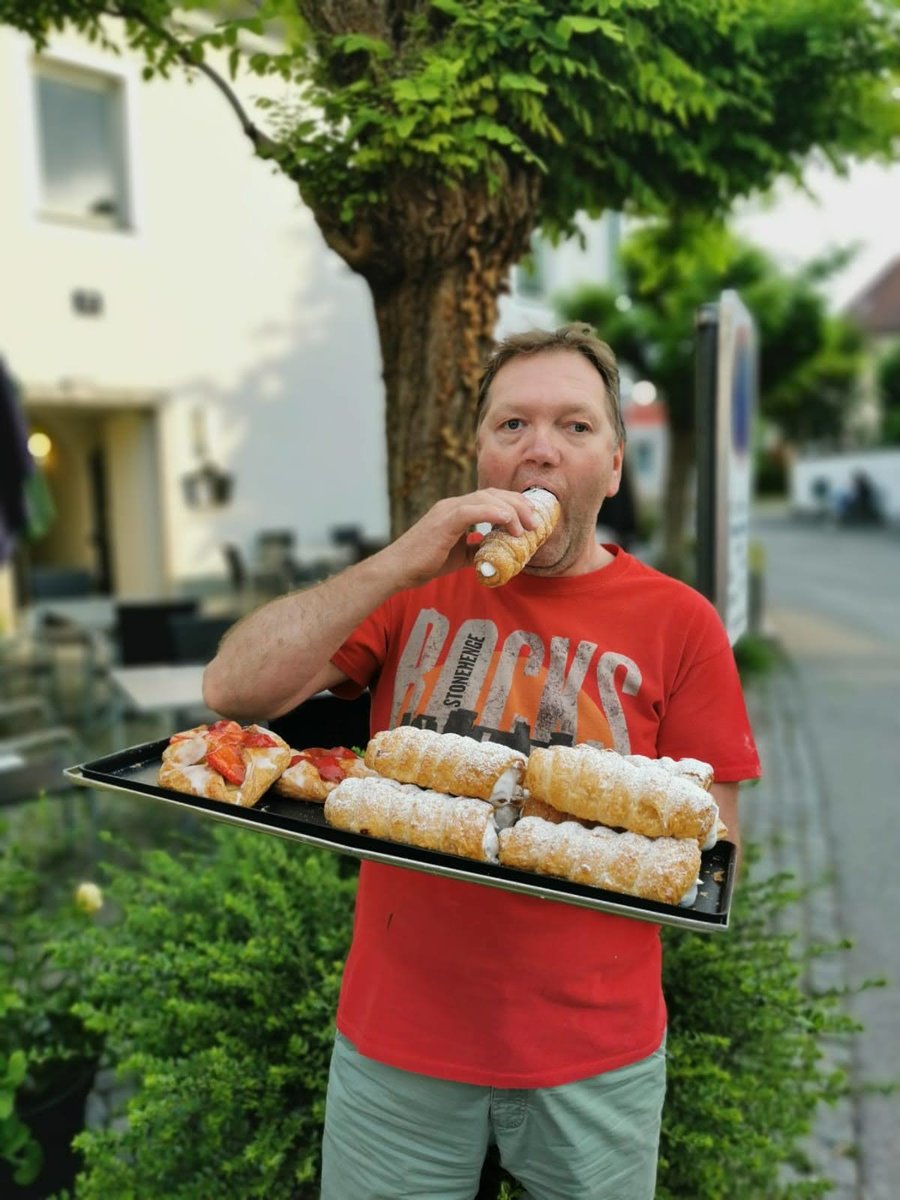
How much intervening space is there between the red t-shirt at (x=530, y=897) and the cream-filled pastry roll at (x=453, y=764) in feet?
0.47

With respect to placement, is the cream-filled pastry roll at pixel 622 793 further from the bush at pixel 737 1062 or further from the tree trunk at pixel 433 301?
the tree trunk at pixel 433 301

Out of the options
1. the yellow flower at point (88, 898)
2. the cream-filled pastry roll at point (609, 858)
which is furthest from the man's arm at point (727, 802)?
the yellow flower at point (88, 898)

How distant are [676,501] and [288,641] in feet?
37.6

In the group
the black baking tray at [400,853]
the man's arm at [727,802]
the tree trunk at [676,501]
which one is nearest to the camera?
the black baking tray at [400,853]

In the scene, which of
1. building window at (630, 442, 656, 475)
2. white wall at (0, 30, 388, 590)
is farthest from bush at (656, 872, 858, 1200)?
building window at (630, 442, 656, 475)

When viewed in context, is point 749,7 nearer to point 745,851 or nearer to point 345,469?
point 745,851

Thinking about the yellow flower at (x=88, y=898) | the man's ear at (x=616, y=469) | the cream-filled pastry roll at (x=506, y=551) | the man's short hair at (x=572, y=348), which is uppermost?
the man's short hair at (x=572, y=348)

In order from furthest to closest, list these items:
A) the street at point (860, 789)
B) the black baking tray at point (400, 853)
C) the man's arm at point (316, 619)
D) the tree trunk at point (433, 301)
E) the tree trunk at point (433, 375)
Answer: the street at point (860, 789) < the tree trunk at point (433, 375) < the tree trunk at point (433, 301) < the man's arm at point (316, 619) < the black baking tray at point (400, 853)

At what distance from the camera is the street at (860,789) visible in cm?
349

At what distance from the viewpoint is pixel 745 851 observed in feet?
9.99

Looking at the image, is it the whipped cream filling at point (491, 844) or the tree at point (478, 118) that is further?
the tree at point (478, 118)

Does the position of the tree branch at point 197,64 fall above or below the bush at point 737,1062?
above

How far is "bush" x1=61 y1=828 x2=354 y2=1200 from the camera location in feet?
7.27

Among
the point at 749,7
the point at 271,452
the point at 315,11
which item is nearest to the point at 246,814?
the point at 315,11
